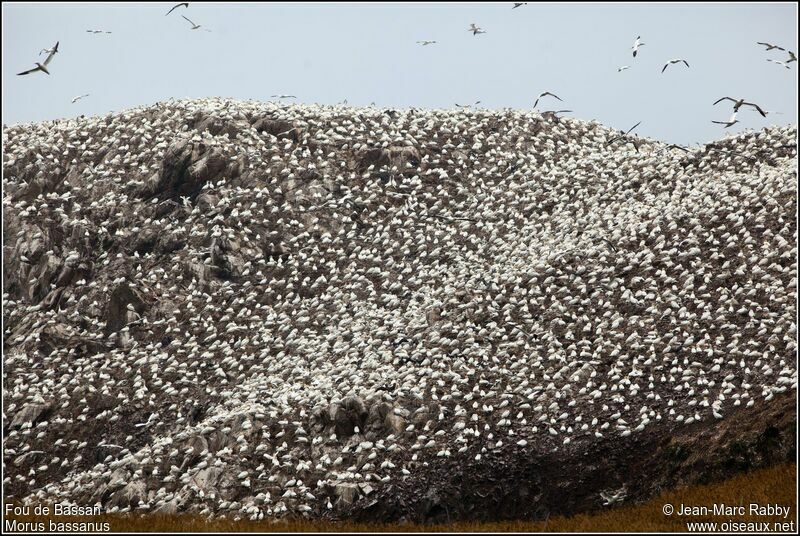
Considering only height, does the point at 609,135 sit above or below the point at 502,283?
above

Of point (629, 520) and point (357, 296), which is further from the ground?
point (357, 296)

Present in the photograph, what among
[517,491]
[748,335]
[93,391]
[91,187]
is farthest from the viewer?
[91,187]

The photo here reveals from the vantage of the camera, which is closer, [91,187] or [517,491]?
[517,491]

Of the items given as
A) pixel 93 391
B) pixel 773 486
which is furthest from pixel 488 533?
pixel 93 391

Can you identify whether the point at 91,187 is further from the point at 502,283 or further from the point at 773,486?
the point at 773,486

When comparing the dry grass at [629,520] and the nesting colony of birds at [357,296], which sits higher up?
the nesting colony of birds at [357,296]
